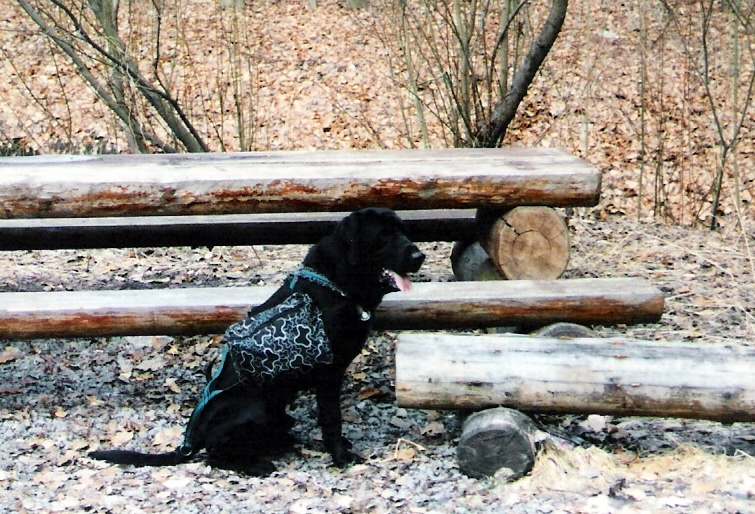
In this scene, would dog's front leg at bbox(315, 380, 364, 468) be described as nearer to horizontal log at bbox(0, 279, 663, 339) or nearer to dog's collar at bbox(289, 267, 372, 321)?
dog's collar at bbox(289, 267, 372, 321)

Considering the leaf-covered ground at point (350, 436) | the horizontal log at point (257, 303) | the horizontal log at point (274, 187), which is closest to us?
the leaf-covered ground at point (350, 436)

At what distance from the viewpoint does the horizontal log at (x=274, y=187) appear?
3953mm

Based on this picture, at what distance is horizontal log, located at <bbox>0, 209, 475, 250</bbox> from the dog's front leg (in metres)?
1.54

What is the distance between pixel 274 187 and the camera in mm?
4016

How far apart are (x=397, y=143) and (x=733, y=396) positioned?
7424mm

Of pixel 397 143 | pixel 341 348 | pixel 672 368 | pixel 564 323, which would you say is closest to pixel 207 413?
pixel 341 348

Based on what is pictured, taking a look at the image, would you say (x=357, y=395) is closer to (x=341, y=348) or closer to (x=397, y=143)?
(x=341, y=348)

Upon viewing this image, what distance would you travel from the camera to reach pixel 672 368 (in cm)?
361

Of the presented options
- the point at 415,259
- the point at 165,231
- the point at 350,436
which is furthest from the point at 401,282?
the point at 165,231

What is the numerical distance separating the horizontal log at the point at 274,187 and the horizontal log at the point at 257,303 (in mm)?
434

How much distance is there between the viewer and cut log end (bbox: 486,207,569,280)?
14.0 ft

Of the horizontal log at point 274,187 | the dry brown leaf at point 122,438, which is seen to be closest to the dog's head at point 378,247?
the horizontal log at point 274,187

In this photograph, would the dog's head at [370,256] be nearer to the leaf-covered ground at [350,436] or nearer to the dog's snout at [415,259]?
the dog's snout at [415,259]

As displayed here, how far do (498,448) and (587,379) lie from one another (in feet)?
1.59
